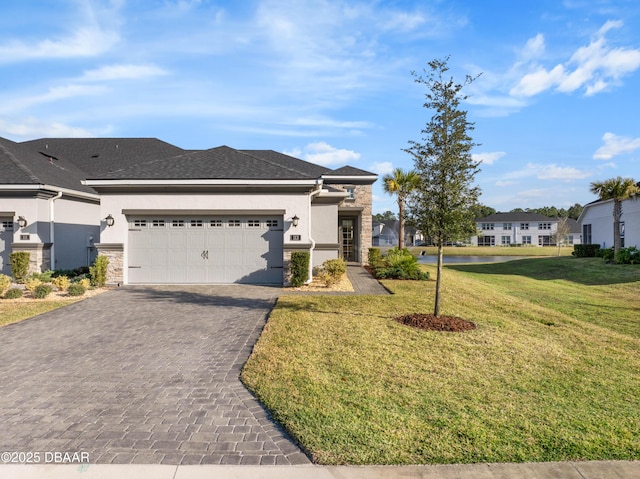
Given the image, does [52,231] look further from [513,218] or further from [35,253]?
[513,218]

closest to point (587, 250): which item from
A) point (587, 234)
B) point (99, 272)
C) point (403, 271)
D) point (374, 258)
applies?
point (587, 234)

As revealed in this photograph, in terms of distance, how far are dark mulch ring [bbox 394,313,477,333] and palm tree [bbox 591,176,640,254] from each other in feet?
71.8

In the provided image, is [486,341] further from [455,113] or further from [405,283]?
[405,283]

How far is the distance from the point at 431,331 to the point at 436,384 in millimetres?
2846

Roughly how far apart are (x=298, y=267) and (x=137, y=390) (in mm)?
8499

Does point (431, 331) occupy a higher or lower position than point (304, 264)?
lower

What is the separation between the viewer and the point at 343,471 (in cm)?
343

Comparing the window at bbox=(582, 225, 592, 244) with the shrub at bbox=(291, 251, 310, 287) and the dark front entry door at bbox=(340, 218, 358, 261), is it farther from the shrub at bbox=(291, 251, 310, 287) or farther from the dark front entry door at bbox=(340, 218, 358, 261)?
the shrub at bbox=(291, 251, 310, 287)

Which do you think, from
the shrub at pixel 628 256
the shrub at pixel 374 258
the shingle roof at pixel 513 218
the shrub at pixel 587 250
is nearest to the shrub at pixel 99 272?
the shrub at pixel 374 258

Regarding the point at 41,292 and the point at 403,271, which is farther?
the point at 403,271

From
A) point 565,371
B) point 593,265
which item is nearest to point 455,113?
point 565,371

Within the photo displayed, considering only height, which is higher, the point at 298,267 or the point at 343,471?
the point at 298,267

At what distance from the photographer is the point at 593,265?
23656 millimetres

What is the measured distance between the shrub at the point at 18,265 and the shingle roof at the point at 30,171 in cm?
300
